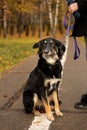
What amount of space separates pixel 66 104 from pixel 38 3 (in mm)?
50388

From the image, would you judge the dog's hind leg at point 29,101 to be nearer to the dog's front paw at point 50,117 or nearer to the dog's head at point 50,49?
the dog's front paw at point 50,117

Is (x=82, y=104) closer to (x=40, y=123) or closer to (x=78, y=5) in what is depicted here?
(x=40, y=123)

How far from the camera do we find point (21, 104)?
7.95m

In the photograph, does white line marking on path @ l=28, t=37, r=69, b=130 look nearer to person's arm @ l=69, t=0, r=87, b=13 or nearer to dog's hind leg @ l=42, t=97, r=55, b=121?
dog's hind leg @ l=42, t=97, r=55, b=121

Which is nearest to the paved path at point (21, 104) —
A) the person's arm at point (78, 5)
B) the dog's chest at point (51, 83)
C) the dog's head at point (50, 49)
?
the dog's chest at point (51, 83)

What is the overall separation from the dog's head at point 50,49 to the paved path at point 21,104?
99cm

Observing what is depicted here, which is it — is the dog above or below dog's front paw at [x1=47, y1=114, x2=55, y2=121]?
above

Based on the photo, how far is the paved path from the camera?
6.54 meters

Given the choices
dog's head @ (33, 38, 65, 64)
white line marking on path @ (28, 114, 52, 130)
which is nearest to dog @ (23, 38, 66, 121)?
dog's head @ (33, 38, 65, 64)

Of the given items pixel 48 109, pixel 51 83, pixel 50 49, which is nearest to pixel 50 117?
pixel 48 109

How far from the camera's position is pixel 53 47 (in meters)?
6.66

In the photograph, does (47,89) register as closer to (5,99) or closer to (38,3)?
(5,99)

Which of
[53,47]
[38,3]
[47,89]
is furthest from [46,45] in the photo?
[38,3]

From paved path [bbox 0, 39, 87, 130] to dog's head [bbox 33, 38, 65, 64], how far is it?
0.99m
